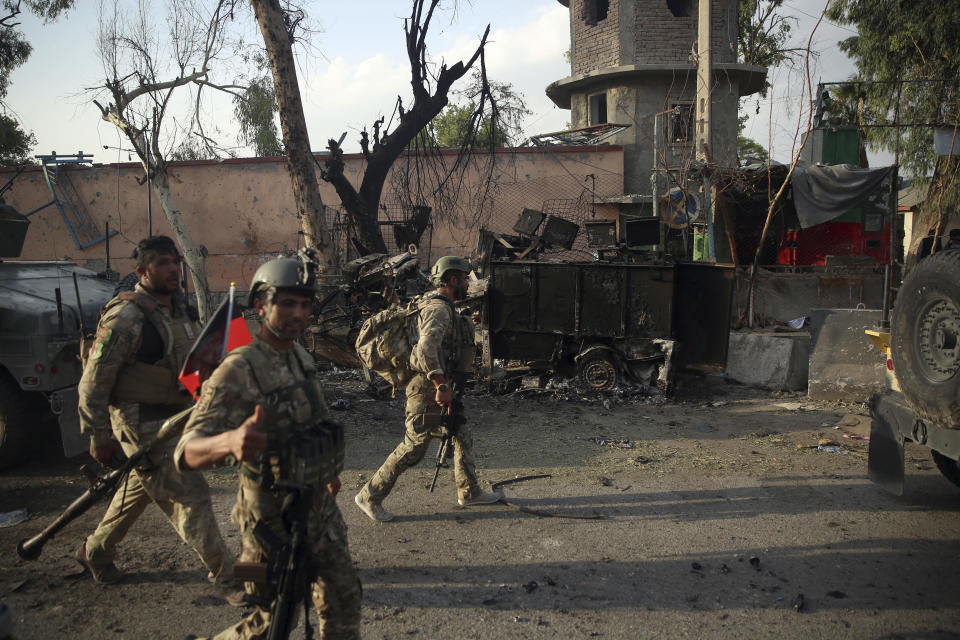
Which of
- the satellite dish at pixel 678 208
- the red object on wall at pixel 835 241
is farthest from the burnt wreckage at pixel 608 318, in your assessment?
the red object on wall at pixel 835 241

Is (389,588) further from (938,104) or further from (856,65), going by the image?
(856,65)

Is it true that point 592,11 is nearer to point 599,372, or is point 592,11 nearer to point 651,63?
point 651,63

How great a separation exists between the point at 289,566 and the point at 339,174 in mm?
9694

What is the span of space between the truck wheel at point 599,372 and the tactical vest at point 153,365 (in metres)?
5.95

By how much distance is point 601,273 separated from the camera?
8641 millimetres

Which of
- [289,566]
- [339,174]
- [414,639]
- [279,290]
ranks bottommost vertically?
[414,639]

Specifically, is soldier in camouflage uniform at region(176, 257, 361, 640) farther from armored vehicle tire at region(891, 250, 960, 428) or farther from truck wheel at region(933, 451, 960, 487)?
truck wheel at region(933, 451, 960, 487)

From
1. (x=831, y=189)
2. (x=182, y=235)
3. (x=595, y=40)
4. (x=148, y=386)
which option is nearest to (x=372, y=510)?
(x=148, y=386)

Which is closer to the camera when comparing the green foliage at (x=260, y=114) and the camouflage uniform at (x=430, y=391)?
the camouflage uniform at (x=430, y=391)

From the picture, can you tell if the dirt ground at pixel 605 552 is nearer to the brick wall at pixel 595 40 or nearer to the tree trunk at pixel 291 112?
the tree trunk at pixel 291 112

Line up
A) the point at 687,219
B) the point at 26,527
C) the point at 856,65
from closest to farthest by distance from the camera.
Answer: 1. the point at 26,527
2. the point at 687,219
3. the point at 856,65

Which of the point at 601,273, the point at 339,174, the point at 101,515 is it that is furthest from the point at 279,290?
the point at 339,174

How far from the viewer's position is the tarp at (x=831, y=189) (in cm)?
1238

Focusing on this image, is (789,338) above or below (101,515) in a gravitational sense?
above
